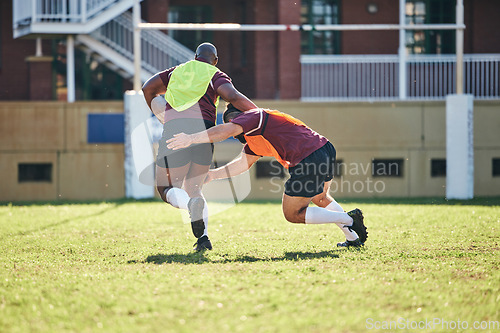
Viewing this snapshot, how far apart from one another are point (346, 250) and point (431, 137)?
29.5 feet

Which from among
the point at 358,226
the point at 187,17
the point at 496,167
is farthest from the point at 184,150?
the point at 187,17

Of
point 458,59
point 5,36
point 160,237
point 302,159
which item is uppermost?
point 5,36

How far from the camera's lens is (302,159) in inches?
245

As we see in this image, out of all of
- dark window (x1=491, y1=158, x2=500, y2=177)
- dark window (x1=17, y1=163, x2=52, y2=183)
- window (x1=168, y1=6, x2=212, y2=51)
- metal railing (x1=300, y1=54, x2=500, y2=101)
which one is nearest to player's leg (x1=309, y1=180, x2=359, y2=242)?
dark window (x1=491, y1=158, x2=500, y2=177)

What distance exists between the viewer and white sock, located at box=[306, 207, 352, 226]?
639cm

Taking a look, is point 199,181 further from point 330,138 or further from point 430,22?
point 430,22

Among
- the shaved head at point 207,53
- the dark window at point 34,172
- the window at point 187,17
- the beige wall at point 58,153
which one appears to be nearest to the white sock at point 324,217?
the shaved head at point 207,53

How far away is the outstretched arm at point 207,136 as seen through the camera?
18.9 ft

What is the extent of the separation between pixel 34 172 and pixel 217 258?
10.0 metres

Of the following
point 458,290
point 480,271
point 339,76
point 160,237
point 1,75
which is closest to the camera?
point 458,290

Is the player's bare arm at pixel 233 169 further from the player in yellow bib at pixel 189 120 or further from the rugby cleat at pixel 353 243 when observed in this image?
the rugby cleat at pixel 353 243

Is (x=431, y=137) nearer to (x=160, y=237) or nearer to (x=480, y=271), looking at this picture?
(x=160, y=237)

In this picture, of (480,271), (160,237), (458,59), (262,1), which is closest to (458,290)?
(480,271)

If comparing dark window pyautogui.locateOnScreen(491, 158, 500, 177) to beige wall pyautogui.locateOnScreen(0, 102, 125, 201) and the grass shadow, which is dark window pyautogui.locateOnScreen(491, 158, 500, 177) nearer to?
beige wall pyautogui.locateOnScreen(0, 102, 125, 201)
